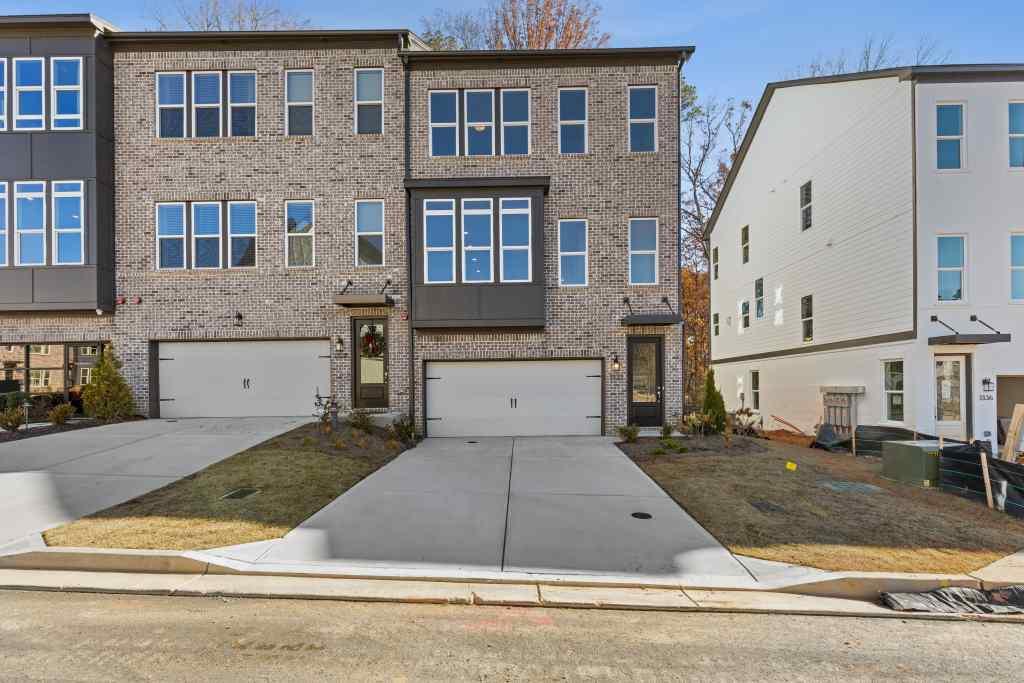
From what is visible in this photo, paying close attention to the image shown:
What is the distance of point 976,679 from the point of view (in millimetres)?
3408

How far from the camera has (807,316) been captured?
16359 mm

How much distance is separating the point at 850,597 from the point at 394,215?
11524mm

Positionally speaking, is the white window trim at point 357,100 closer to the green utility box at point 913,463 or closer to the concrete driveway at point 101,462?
the concrete driveway at point 101,462

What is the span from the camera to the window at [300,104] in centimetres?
1273

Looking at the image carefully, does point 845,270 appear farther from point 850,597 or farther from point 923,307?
point 850,597

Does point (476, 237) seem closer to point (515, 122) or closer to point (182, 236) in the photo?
point (515, 122)

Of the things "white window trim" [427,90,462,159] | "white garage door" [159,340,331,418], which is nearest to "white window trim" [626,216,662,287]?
"white window trim" [427,90,462,159]

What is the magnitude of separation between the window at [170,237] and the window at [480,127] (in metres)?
7.54

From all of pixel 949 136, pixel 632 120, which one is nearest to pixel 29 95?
pixel 632 120

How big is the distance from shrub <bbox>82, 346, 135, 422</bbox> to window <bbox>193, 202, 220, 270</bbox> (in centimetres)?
322

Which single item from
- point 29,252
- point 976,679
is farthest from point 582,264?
point 29,252

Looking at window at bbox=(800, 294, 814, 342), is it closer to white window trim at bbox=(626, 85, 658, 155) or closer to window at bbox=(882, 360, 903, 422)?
window at bbox=(882, 360, 903, 422)

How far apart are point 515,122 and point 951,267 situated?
1116cm

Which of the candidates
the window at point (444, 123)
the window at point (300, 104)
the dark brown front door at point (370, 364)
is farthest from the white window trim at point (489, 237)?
the window at point (300, 104)
